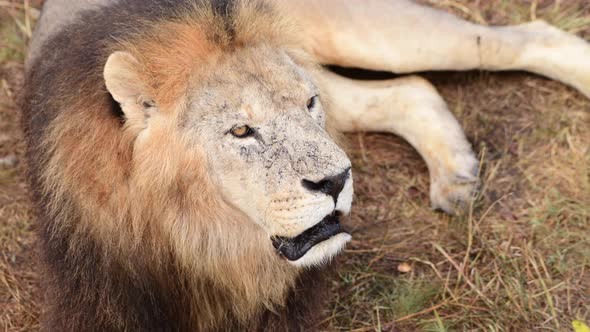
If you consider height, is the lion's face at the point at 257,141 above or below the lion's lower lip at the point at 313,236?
above

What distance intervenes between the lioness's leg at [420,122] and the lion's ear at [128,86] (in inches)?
65.6

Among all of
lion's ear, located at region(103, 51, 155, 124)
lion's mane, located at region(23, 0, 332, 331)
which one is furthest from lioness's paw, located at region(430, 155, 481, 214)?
lion's ear, located at region(103, 51, 155, 124)

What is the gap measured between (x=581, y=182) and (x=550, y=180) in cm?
16

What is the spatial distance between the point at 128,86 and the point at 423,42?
85.9 inches

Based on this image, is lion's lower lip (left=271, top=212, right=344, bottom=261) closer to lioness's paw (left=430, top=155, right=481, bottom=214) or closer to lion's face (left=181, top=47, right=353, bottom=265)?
lion's face (left=181, top=47, right=353, bottom=265)

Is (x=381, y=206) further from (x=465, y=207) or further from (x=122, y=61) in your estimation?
(x=122, y=61)

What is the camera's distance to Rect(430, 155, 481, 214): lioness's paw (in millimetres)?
4387

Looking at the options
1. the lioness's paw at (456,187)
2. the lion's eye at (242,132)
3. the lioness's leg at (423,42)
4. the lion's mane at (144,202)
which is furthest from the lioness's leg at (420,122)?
the lion's eye at (242,132)

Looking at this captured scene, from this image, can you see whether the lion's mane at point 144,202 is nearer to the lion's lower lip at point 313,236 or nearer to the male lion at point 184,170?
the male lion at point 184,170

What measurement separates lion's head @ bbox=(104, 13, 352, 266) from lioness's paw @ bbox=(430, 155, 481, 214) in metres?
1.68

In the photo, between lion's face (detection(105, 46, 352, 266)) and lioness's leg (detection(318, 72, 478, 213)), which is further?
lioness's leg (detection(318, 72, 478, 213))

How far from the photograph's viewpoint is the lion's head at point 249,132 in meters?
2.70

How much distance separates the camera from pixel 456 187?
173 inches

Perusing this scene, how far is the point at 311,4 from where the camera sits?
443cm
